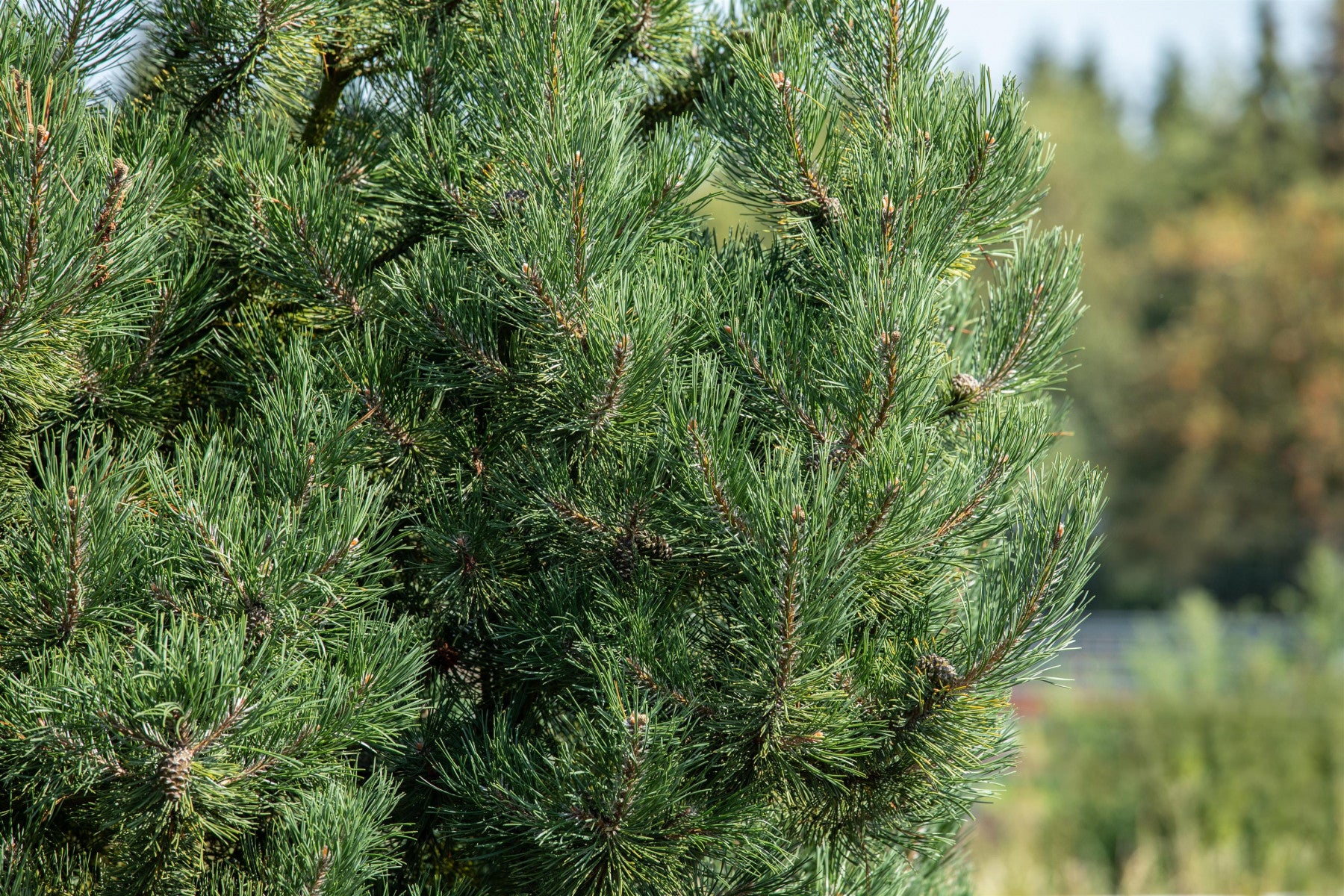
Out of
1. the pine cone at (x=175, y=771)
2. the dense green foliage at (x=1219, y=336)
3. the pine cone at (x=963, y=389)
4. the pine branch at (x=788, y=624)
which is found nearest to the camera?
the pine cone at (x=175, y=771)

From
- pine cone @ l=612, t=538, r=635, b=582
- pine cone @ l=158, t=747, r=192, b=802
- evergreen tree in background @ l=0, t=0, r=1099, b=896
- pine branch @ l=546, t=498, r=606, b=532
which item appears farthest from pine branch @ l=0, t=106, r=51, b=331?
pine cone @ l=612, t=538, r=635, b=582

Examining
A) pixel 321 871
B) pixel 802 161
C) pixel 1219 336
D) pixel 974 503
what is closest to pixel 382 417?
pixel 321 871

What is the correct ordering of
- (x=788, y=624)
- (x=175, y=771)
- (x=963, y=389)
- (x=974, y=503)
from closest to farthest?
(x=175, y=771), (x=788, y=624), (x=974, y=503), (x=963, y=389)

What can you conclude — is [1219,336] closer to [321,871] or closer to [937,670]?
[937,670]

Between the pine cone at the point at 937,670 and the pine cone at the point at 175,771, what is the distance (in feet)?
3.56

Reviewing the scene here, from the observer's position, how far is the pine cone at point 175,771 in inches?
54.8

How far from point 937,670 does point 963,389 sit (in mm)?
563

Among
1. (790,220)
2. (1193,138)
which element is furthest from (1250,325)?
(790,220)

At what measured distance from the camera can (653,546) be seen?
1.78 m

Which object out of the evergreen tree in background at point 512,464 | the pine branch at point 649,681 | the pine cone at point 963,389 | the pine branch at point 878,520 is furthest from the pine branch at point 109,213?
the pine cone at point 963,389

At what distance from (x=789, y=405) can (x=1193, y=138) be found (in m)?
37.3

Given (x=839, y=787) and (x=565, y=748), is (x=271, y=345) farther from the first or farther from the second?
(x=839, y=787)

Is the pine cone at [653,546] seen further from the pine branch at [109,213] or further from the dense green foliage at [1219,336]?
the dense green foliage at [1219,336]

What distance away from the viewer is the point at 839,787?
175 cm
